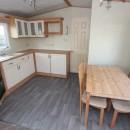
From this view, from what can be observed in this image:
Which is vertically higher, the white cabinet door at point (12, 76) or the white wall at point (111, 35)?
the white wall at point (111, 35)

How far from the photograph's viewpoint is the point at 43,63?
364 centimetres

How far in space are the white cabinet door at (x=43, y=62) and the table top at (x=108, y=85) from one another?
1866 millimetres

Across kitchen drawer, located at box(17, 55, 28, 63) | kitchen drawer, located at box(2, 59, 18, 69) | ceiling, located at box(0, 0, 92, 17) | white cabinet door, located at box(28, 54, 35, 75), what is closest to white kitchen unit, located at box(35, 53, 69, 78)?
white cabinet door, located at box(28, 54, 35, 75)

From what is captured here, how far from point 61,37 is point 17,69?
1.86 meters

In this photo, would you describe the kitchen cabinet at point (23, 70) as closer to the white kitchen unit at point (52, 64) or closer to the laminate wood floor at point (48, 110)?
the laminate wood floor at point (48, 110)

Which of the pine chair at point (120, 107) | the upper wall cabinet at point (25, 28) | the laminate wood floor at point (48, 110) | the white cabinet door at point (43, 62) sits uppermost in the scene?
the upper wall cabinet at point (25, 28)

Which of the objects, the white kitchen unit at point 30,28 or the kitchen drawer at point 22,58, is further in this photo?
the white kitchen unit at point 30,28

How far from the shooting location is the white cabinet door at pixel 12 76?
2.60 meters

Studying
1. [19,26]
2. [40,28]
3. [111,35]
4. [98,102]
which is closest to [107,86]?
[98,102]

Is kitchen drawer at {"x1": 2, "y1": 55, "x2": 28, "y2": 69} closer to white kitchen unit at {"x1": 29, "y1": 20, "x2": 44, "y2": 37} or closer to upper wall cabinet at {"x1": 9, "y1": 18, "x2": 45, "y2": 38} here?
upper wall cabinet at {"x1": 9, "y1": 18, "x2": 45, "y2": 38}

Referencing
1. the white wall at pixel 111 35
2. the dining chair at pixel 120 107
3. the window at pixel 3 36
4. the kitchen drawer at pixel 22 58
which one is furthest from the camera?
the window at pixel 3 36

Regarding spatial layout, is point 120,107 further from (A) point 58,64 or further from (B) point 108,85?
(A) point 58,64

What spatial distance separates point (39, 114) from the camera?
6.70ft

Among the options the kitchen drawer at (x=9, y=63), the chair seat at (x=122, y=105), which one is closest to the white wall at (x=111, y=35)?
the chair seat at (x=122, y=105)
